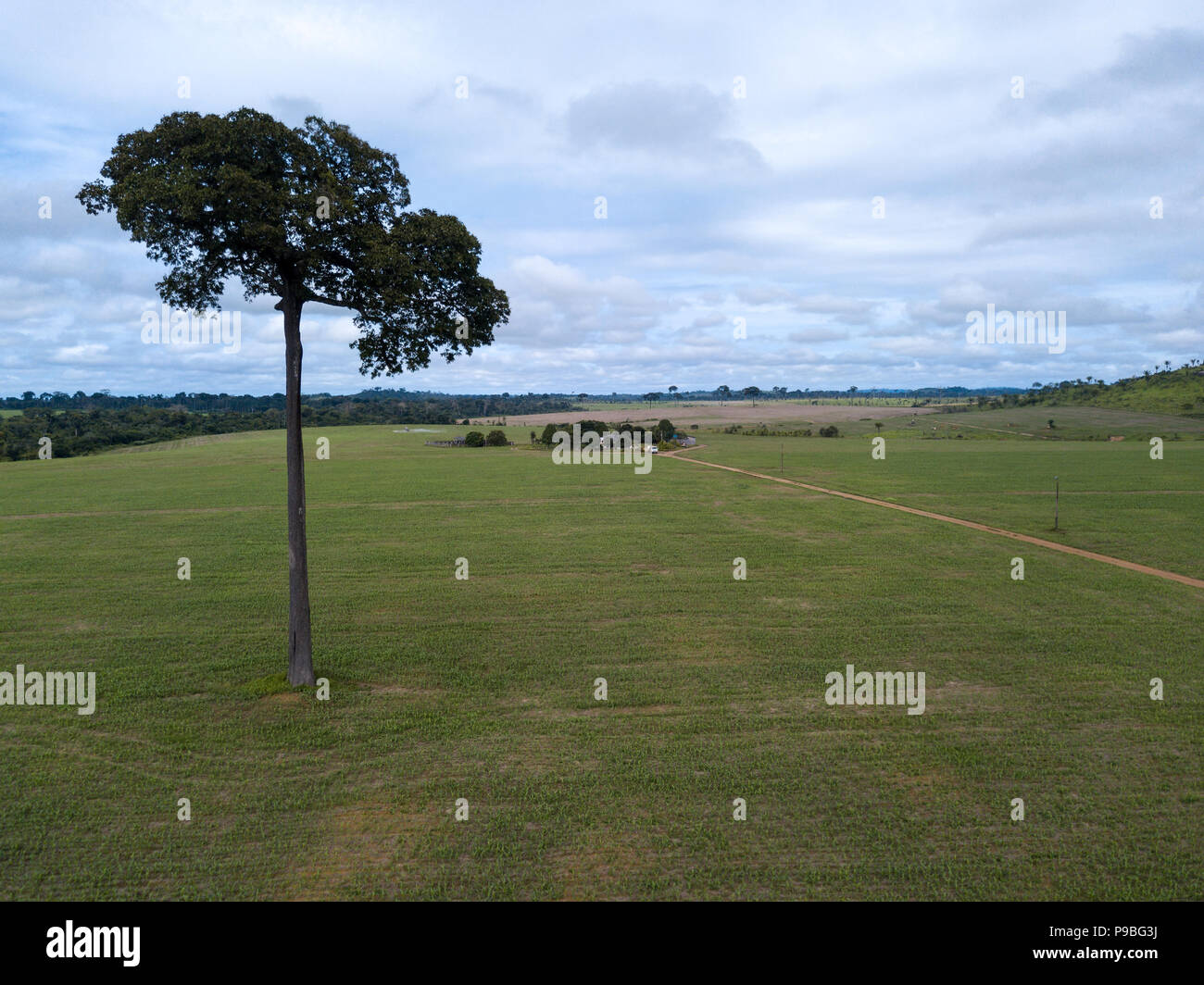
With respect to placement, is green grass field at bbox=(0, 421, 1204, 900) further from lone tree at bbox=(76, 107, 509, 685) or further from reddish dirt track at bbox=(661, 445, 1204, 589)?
lone tree at bbox=(76, 107, 509, 685)

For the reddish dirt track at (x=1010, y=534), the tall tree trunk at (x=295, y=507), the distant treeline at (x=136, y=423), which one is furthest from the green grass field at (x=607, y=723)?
the distant treeline at (x=136, y=423)

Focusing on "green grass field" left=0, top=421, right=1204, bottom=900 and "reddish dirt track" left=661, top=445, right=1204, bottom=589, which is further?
"reddish dirt track" left=661, top=445, right=1204, bottom=589

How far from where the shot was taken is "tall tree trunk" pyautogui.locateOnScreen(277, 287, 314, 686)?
12234 mm

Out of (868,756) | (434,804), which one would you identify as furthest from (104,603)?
(868,756)

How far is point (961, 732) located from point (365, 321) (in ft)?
40.2

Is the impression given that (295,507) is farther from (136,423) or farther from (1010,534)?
(136,423)

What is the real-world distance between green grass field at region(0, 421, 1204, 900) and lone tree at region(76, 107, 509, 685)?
3242 mm

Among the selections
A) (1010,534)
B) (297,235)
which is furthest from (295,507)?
(1010,534)

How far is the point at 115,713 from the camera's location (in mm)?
12430

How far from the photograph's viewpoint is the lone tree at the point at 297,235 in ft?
36.1

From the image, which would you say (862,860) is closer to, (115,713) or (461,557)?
(115,713)

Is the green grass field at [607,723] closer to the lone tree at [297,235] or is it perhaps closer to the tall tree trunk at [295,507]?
the tall tree trunk at [295,507]

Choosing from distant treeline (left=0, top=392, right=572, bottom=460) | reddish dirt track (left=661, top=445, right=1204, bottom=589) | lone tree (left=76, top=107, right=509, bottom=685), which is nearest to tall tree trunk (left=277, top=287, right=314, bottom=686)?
lone tree (left=76, top=107, right=509, bottom=685)

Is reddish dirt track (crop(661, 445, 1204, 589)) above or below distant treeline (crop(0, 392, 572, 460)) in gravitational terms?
below
